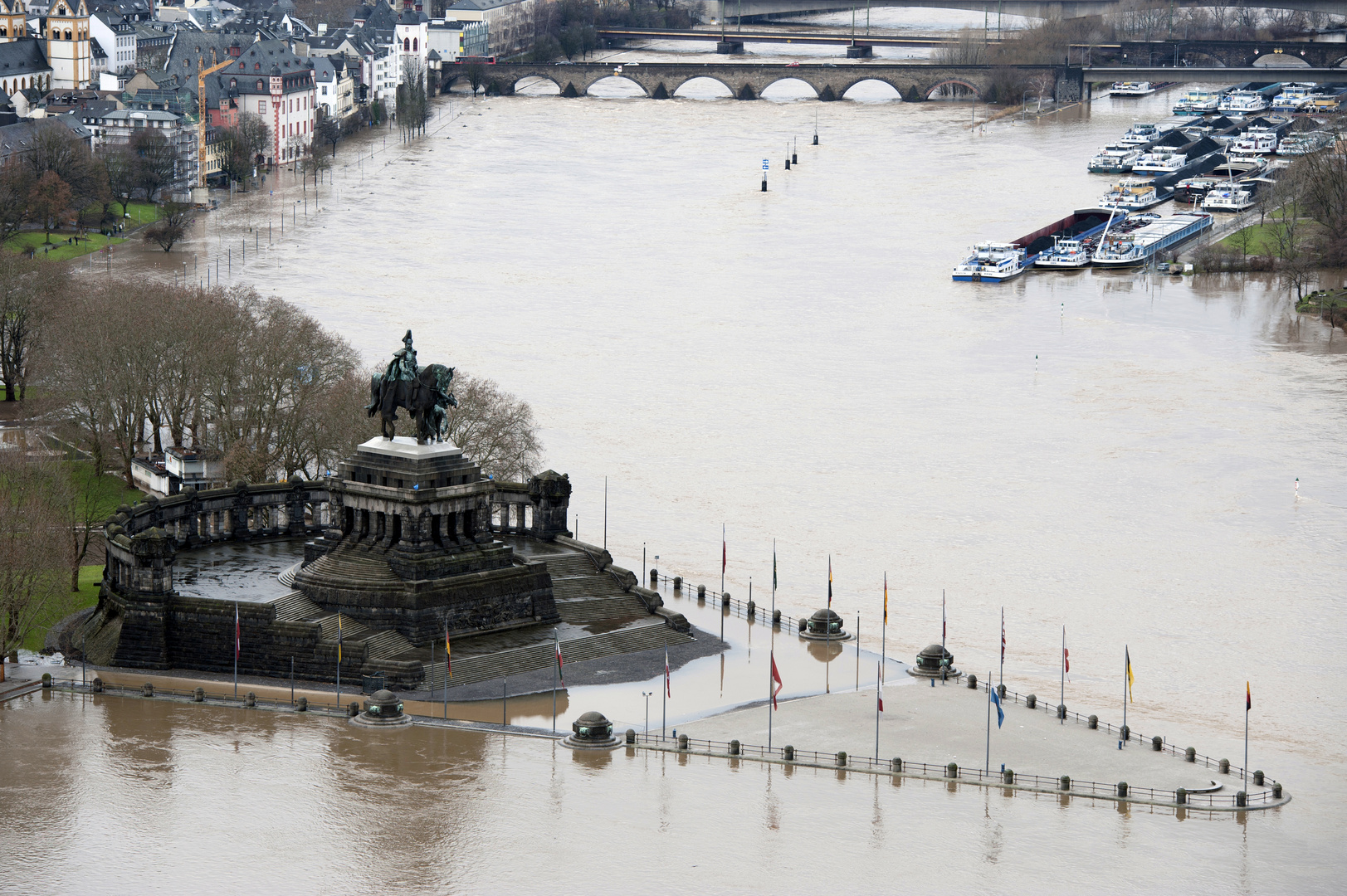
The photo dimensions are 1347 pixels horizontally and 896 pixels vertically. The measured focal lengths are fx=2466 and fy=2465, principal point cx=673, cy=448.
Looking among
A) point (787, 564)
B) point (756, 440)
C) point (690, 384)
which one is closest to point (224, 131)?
point (690, 384)

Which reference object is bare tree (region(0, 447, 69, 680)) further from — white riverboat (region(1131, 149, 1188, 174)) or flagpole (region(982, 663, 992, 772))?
white riverboat (region(1131, 149, 1188, 174))

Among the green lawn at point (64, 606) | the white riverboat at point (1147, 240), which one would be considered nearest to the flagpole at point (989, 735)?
the green lawn at point (64, 606)

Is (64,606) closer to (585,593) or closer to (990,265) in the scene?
(585,593)

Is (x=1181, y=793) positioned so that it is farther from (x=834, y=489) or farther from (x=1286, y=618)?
(x=834, y=489)

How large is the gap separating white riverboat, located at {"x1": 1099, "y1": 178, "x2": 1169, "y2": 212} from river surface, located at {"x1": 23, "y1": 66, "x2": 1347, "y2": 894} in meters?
3.95

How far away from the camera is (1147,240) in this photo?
518 feet

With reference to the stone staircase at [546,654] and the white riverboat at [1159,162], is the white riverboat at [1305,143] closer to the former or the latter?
the white riverboat at [1159,162]

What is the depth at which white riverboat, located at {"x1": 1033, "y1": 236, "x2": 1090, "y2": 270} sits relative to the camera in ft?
502

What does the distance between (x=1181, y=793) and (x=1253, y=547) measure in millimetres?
29015

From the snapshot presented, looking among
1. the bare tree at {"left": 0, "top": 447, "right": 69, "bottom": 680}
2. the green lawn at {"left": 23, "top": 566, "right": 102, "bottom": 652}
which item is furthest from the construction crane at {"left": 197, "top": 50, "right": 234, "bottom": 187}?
the green lawn at {"left": 23, "top": 566, "right": 102, "bottom": 652}

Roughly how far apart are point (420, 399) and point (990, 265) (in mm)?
81932

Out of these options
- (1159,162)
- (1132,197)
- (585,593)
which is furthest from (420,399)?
(1159,162)

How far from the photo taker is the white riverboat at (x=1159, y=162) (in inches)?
7456

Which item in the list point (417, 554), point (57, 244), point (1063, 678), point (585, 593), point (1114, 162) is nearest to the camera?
point (417, 554)
